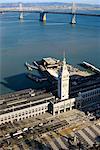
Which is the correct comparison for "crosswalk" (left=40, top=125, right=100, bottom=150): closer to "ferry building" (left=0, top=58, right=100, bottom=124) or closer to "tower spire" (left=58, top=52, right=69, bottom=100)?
"ferry building" (left=0, top=58, right=100, bottom=124)

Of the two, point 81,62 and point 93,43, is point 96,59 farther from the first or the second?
point 93,43

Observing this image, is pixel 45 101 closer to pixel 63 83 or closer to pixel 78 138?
pixel 63 83

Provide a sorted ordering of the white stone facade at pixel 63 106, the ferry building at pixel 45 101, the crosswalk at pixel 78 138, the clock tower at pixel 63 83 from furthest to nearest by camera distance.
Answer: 1. the clock tower at pixel 63 83
2. the white stone facade at pixel 63 106
3. the ferry building at pixel 45 101
4. the crosswalk at pixel 78 138

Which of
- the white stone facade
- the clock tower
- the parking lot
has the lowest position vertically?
the parking lot

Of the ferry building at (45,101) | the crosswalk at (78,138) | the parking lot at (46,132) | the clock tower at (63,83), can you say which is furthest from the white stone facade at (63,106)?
the crosswalk at (78,138)

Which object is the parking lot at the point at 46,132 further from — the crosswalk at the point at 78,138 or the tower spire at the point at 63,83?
the tower spire at the point at 63,83

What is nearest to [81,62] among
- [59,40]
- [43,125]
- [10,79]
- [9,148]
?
[10,79]

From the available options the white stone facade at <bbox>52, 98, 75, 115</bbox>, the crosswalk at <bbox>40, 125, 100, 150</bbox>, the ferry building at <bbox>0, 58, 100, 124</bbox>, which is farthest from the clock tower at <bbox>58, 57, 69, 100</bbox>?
the crosswalk at <bbox>40, 125, 100, 150</bbox>
